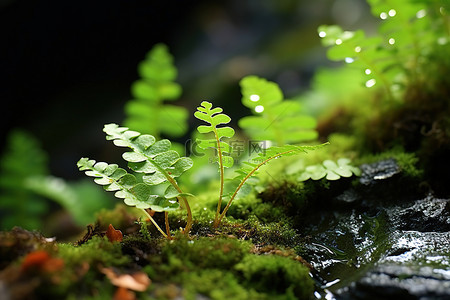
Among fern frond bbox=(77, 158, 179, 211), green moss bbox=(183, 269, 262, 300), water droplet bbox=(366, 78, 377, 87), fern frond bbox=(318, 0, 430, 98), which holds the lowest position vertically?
green moss bbox=(183, 269, 262, 300)

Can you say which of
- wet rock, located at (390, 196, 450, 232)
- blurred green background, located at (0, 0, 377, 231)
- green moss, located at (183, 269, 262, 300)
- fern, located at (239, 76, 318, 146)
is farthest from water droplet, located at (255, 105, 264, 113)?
blurred green background, located at (0, 0, 377, 231)

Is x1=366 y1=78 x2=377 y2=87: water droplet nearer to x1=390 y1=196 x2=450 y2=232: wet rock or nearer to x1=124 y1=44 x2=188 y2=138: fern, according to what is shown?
x1=390 y1=196 x2=450 y2=232: wet rock

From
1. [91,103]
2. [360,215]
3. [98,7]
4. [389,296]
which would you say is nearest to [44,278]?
[389,296]

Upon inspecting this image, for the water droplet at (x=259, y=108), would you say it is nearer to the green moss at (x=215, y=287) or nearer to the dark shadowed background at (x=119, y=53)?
the green moss at (x=215, y=287)

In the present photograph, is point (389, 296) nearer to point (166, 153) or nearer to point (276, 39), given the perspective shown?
point (166, 153)

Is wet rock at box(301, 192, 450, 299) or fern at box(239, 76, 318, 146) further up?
fern at box(239, 76, 318, 146)

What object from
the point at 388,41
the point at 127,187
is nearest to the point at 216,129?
the point at 127,187
